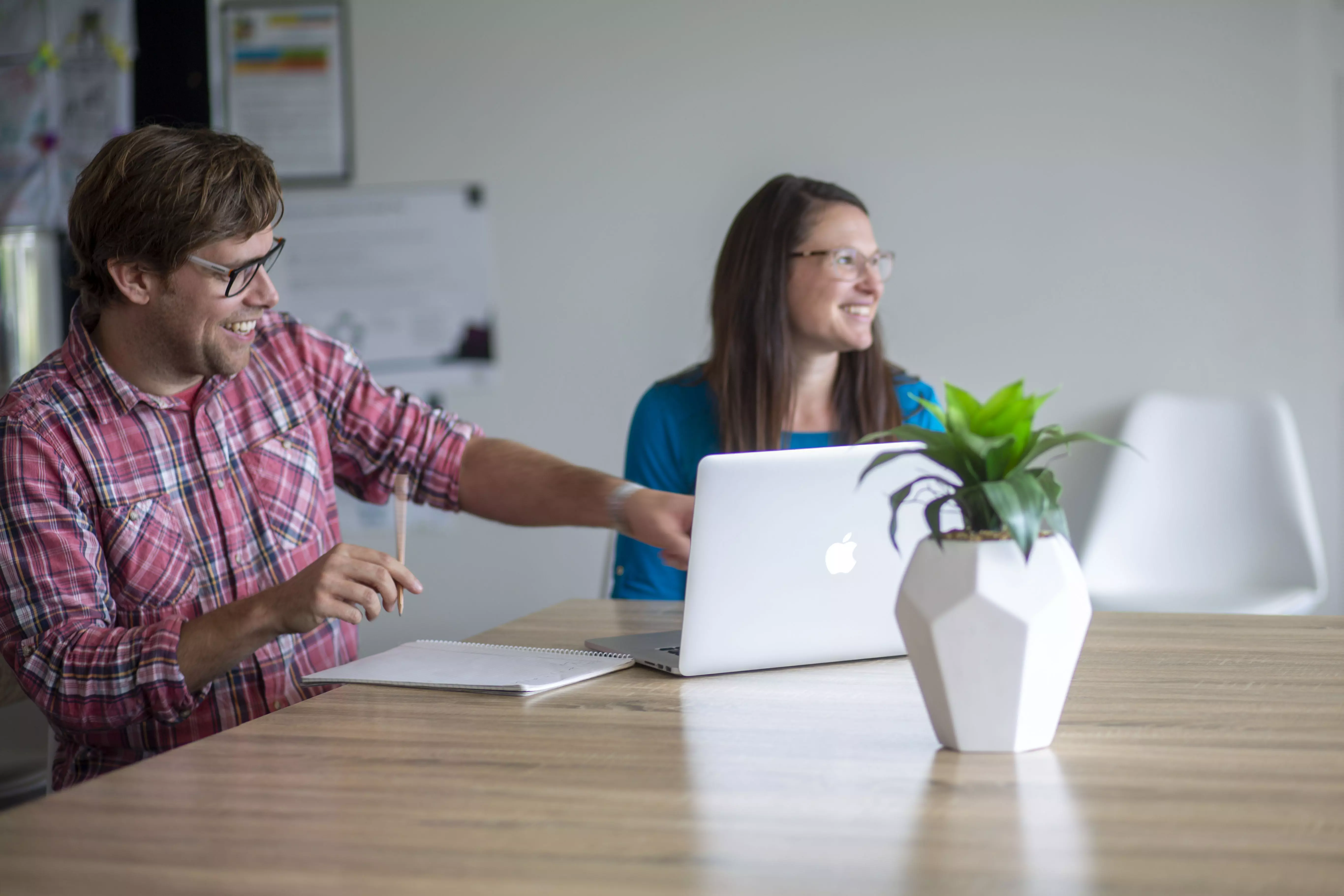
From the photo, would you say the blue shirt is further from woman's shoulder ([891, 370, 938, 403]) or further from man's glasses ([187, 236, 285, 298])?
man's glasses ([187, 236, 285, 298])

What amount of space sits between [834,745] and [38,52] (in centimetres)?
353

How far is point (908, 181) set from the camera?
3.03 m

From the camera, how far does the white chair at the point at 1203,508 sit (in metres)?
2.71

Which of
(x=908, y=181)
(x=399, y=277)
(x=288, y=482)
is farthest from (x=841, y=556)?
(x=399, y=277)

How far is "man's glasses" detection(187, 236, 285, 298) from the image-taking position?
1573mm

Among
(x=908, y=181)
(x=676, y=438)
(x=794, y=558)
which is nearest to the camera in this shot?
(x=794, y=558)

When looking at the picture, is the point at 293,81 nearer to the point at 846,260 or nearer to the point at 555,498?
the point at 846,260

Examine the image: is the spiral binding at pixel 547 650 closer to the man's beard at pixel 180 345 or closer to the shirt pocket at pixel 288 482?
the shirt pocket at pixel 288 482

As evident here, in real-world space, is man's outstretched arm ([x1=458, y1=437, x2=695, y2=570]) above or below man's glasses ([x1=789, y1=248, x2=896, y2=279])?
below

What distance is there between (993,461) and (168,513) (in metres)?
1.12

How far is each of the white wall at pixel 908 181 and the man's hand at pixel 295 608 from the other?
1927mm

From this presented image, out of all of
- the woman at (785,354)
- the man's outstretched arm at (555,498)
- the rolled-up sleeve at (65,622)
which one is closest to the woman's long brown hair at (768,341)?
the woman at (785,354)

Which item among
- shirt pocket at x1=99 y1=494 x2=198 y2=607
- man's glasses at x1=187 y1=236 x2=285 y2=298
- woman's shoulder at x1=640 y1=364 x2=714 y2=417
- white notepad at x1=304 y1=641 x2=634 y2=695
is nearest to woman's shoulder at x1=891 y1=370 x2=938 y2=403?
woman's shoulder at x1=640 y1=364 x2=714 y2=417

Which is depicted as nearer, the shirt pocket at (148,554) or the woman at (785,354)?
the shirt pocket at (148,554)
